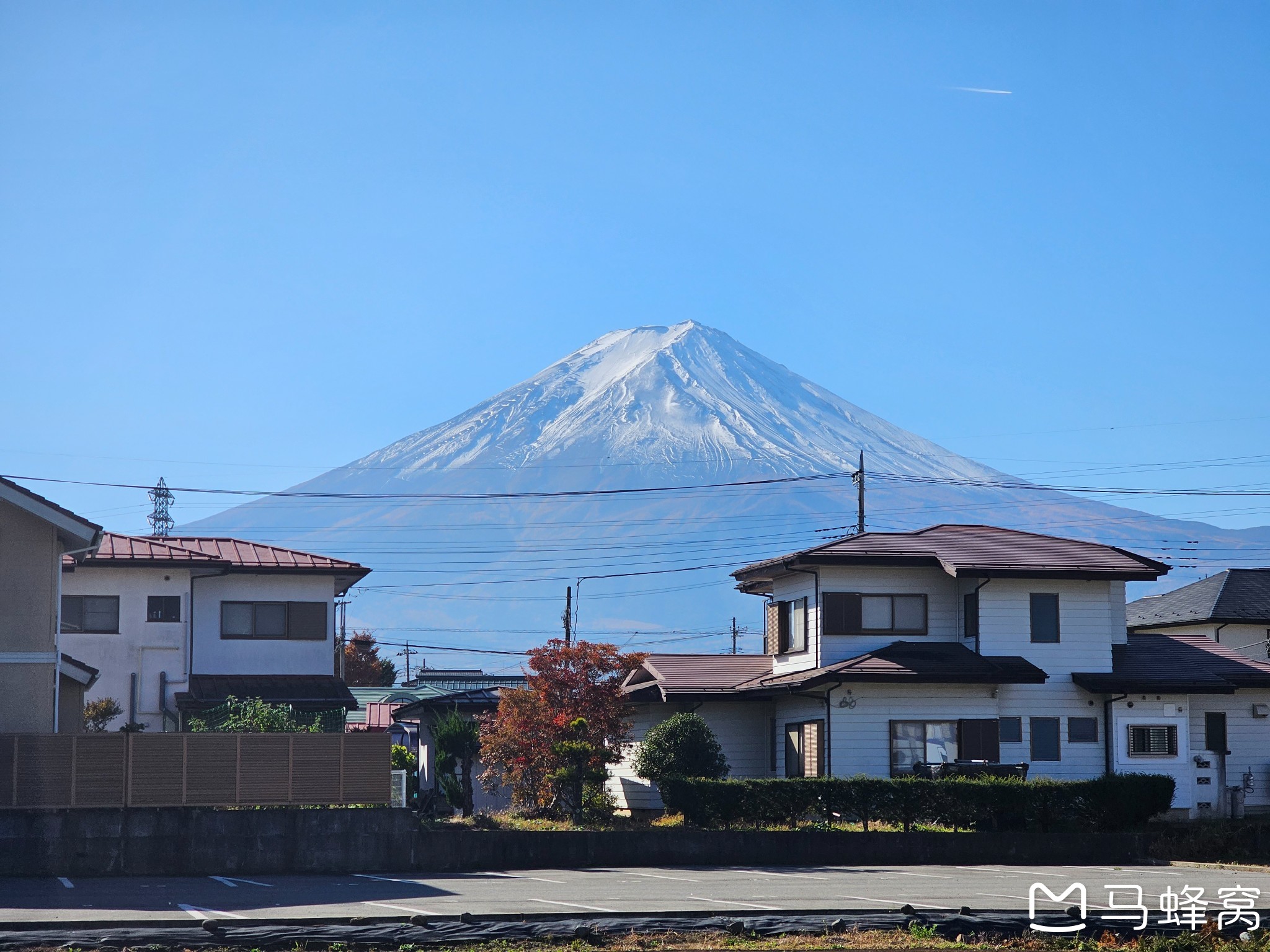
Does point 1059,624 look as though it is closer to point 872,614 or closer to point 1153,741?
point 1153,741

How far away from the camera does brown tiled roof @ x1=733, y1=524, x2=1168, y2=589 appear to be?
1238 inches

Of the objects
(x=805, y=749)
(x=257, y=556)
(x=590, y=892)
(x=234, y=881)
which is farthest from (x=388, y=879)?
(x=257, y=556)

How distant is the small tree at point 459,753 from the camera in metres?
31.6

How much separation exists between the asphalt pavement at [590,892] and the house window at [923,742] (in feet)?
20.9

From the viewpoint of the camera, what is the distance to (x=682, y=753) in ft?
95.7

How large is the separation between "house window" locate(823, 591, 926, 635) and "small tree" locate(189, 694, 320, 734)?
458 inches

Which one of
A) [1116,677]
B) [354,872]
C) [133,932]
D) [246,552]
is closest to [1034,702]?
[1116,677]

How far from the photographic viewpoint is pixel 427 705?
127ft

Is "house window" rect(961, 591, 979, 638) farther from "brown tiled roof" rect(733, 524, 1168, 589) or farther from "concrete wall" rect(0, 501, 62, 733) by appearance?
"concrete wall" rect(0, 501, 62, 733)

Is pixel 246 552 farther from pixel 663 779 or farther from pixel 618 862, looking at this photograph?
pixel 618 862

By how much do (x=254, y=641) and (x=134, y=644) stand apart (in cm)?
288

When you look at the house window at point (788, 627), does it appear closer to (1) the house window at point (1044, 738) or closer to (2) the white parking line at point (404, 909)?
(1) the house window at point (1044, 738)

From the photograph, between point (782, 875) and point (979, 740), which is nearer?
point (782, 875)

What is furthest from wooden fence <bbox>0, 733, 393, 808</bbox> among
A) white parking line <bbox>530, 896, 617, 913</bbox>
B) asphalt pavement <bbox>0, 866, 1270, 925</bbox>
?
white parking line <bbox>530, 896, 617, 913</bbox>
